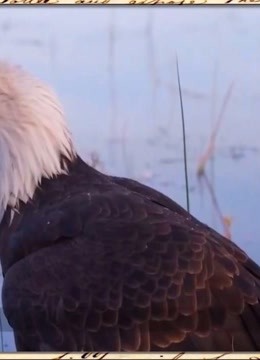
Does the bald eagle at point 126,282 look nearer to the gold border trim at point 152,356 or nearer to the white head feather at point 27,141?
the gold border trim at point 152,356

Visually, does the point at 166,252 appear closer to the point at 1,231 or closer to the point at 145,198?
the point at 145,198

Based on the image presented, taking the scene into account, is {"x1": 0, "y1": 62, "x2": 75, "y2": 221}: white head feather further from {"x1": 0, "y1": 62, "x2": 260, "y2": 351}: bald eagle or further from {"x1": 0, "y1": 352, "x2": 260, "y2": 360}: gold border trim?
{"x1": 0, "y1": 352, "x2": 260, "y2": 360}: gold border trim

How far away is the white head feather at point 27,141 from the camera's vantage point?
122 inches

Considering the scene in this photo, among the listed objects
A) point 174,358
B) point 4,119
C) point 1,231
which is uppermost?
point 4,119

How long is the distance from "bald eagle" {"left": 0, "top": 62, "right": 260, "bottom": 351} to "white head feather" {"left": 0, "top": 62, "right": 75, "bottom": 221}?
201 millimetres

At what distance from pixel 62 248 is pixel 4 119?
0.52m

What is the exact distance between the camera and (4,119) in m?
3.11

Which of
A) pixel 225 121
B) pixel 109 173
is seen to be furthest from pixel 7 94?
pixel 225 121

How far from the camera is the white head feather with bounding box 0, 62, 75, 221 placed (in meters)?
3.10

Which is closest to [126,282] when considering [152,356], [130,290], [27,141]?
[130,290]

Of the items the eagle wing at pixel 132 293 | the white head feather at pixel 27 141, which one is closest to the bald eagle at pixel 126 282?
the eagle wing at pixel 132 293

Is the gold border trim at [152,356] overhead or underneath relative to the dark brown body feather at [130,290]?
underneath

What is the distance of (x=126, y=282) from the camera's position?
278cm

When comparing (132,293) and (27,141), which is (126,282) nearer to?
(132,293)
